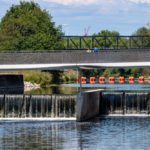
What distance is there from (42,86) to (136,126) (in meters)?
69.3

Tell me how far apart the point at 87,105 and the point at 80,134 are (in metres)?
13.2

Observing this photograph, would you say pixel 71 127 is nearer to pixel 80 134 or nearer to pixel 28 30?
pixel 80 134

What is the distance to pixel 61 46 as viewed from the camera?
16775 cm

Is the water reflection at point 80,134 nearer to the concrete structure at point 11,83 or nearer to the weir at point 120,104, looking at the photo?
the weir at point 120,104

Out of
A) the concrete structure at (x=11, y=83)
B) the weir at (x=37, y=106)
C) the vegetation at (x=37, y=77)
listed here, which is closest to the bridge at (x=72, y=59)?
the weir at (x=37, y=106)

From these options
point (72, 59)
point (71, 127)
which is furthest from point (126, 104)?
point (71, 127)

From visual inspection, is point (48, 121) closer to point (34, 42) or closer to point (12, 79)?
point (12, 79)

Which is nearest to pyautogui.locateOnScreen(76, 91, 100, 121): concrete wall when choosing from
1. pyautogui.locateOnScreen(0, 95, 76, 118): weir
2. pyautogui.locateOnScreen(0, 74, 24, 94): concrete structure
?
pyautogui.locateOnScreen(0, 95, 76, 118): weir

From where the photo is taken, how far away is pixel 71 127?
3169 inches

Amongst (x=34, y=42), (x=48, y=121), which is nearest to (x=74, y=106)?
(x=48, y=121)

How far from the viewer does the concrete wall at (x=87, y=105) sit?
85875mm

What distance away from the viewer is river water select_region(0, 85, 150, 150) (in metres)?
68.4

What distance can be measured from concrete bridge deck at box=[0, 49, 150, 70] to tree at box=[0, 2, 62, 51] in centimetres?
5848

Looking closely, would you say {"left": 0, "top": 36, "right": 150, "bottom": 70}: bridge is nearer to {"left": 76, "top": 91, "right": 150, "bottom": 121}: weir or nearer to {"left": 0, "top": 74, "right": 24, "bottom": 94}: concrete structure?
{"left": 76, "top": 91, "right": 150, "bottom": 121}: weir
